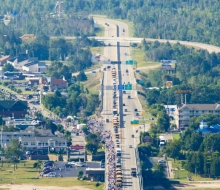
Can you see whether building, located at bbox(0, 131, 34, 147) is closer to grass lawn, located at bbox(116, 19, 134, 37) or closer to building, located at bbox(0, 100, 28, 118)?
building, located at bbox(0, 100, 28, 118)

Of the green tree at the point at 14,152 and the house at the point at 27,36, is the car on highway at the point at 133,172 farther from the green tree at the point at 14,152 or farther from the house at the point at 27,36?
the house at the point at 27,36

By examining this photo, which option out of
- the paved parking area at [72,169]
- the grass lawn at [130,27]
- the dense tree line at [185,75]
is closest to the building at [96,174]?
the paved parking area at [72,169]

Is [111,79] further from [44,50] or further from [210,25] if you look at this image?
[210,25]

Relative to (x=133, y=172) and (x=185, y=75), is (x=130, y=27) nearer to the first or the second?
(x=185, y=75)

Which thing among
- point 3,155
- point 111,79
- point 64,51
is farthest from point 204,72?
point 3,155

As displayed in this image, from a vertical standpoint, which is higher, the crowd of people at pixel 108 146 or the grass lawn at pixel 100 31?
the grass lawn at pixel 100 31
